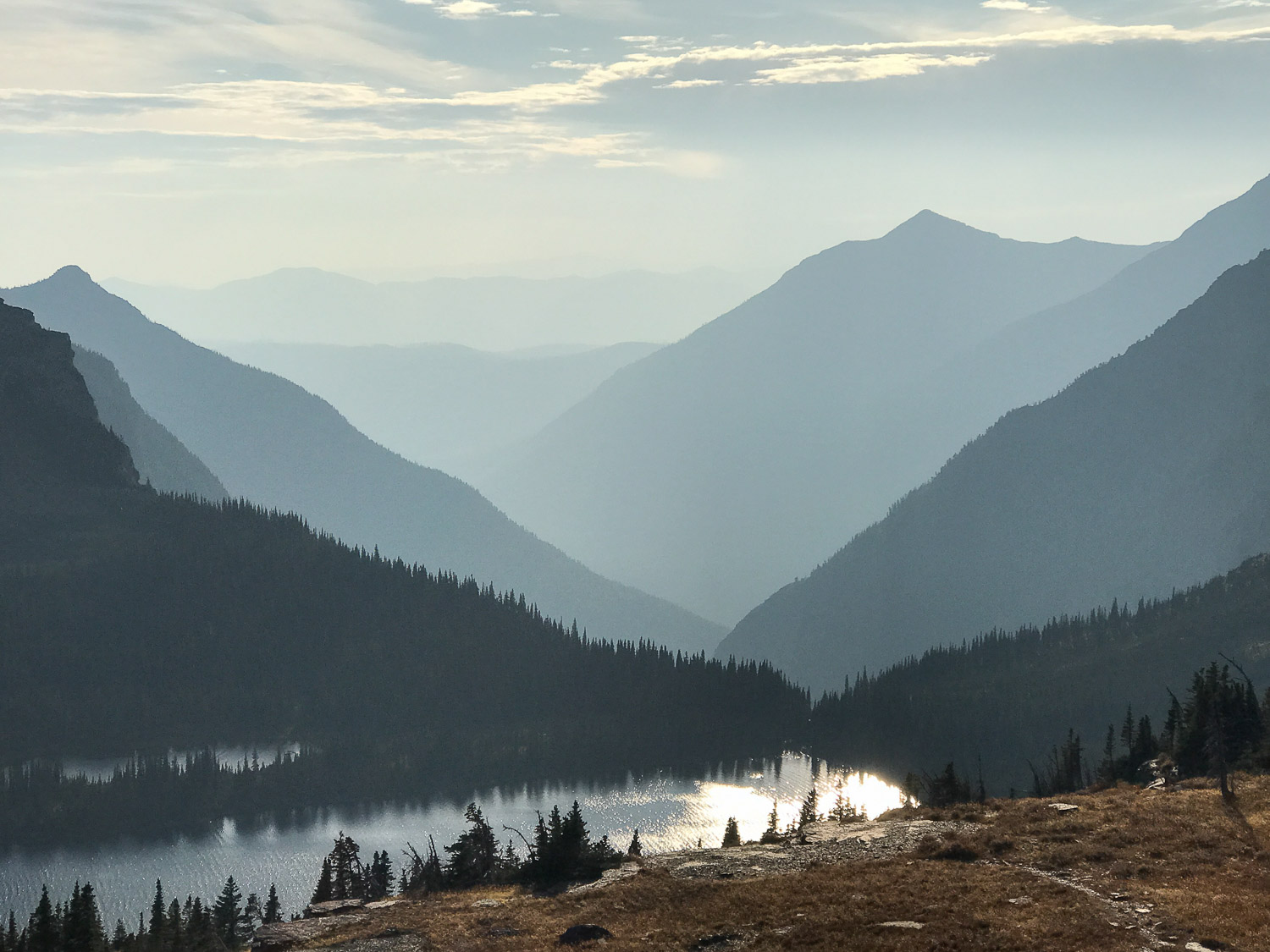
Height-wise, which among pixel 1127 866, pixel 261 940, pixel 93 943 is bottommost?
pixel 93 943

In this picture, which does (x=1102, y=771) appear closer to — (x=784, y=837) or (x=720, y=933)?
(x=784, y=837)

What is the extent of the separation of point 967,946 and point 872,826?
Result: 127 feet

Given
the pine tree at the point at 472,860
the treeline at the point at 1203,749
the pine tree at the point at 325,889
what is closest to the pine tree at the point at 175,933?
the pine tree at the point at 325,889

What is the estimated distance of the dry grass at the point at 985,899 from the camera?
254 ft

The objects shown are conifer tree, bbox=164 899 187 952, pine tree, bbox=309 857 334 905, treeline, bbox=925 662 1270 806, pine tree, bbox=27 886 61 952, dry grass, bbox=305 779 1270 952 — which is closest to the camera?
dry grass, bbox=305 779 1270 952

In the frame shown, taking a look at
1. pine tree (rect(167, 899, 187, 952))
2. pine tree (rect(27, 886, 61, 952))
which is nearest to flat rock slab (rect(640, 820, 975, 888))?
pine tree (rect(167, 899, 187, 952))

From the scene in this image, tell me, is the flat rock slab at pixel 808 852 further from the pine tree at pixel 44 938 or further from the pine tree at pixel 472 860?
the pine tree at pixel 44 938

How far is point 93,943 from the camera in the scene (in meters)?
168

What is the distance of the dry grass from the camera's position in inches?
3044

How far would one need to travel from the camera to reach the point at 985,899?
276ft

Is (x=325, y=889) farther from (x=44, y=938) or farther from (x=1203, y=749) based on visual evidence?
(x=1203, y=749)

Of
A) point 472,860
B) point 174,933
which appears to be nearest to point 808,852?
point 472,860

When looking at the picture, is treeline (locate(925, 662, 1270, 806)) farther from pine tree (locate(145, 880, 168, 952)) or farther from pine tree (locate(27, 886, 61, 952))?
pine tree (locate(27, 886, 61, 952))

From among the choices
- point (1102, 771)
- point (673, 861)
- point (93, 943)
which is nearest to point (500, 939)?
point (673, 861)
